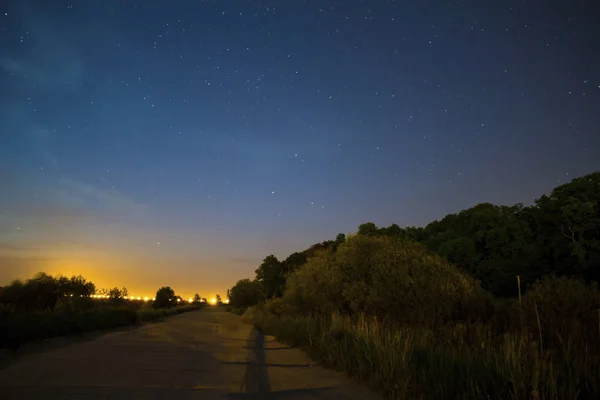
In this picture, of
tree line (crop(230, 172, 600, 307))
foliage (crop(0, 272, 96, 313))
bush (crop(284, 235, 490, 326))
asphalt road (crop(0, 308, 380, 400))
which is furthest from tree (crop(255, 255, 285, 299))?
asphalt road (crop(0, 308, 380, 400))

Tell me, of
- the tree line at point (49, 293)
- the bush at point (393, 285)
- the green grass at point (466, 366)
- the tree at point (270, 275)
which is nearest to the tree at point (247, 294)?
the tree at point (270, 275)

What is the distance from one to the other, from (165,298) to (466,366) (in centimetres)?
9774

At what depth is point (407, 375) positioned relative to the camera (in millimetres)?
8648

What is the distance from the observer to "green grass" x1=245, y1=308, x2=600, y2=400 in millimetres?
6840

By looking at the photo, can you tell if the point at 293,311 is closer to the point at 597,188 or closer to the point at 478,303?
the point at 478,303

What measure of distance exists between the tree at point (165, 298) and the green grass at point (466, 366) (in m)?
87.6

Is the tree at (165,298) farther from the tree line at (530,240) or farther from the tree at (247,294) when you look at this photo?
the tree line at (530,240)

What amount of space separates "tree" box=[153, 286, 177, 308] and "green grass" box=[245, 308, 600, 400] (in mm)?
87572

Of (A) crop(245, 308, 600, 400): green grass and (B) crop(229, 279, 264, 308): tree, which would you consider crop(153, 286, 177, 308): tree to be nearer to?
(B) crop(229, 279, 264, 308): tree

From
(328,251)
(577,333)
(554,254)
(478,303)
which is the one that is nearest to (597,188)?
(554,254)

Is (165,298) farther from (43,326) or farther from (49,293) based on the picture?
(43,326)

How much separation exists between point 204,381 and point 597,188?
42495mm

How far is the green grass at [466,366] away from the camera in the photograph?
6840 mm

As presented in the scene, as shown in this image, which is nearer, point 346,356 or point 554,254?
point 346,356
